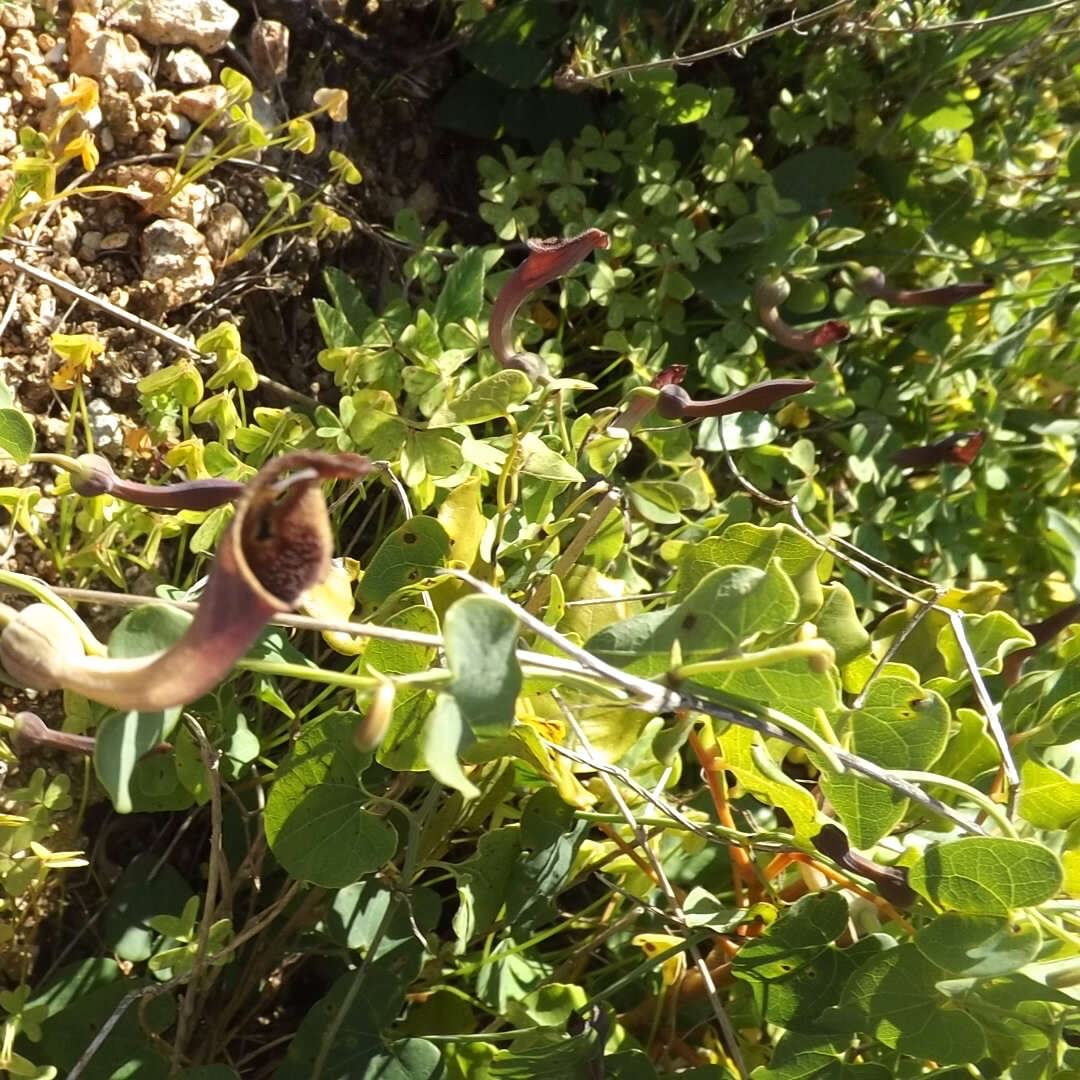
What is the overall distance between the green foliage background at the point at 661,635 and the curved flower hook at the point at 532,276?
0.06 metres

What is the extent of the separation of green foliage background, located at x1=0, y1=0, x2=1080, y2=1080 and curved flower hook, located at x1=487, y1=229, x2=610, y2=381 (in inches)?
2.3

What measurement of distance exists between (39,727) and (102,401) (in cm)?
39

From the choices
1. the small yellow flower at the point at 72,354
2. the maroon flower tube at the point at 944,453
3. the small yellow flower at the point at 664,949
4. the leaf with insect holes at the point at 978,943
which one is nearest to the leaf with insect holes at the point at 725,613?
the leaf with insect holes at the point at 978,943

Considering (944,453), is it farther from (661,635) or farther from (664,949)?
(661,635)

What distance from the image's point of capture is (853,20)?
136cm

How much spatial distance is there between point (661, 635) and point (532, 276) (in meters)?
0.36

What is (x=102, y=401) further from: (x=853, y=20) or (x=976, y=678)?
(x=853, y=20)

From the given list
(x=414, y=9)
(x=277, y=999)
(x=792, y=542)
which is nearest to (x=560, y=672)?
(x=792, y=542)

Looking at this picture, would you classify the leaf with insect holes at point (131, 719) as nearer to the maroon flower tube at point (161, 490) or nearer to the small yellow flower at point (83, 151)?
the maroon flower tube at point (161, 490)

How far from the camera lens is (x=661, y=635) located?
→ 24.6 inches

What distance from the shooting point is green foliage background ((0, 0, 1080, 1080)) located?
27.9 inches

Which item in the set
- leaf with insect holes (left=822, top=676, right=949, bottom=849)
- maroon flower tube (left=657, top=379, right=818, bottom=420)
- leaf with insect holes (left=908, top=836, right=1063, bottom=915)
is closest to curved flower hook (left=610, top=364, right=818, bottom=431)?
maroon flower tube (left=657, top=379, right=818, bottom=420)

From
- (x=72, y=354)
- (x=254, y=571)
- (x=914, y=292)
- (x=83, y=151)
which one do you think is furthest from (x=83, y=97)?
(x=914, y=292)

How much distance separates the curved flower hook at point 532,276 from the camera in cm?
83
